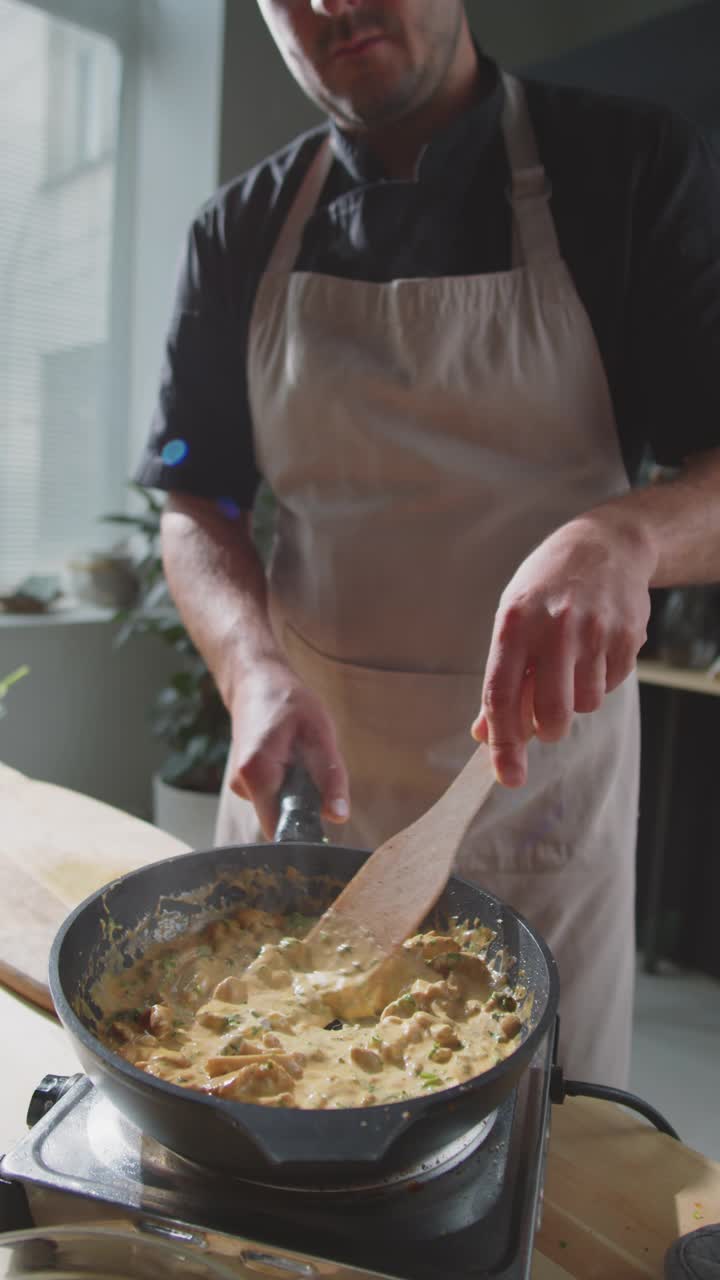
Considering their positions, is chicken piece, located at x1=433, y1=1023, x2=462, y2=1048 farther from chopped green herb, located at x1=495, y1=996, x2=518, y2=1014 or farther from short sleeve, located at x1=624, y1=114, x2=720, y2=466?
short sleeve, located at x1=624, y1=114, x2=720, y2=466

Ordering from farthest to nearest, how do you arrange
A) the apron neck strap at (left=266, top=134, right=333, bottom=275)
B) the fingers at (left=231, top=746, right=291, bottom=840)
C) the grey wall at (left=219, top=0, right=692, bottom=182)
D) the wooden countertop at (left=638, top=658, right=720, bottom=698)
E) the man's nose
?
the grey wall at (left=219, top=0, right=692, bottom=182) < the wooden countertop at (left=638, top=658, right=720, bottom=698) < the apron neck strap at (left=266, top=134, right=333, bottom=275) < the man's nose < the fingers at (left=231, top=746, right=291, bottom=840)

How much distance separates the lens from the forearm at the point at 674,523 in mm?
876

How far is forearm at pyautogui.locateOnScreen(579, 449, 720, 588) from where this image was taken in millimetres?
876

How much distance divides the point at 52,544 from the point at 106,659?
478mm

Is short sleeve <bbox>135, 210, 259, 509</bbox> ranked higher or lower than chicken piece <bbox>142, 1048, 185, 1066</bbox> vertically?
higher

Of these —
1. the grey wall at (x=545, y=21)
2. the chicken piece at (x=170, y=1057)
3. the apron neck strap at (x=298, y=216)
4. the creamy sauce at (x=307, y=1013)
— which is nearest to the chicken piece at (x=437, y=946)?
the creamy sauce at (x=307, y=1013)

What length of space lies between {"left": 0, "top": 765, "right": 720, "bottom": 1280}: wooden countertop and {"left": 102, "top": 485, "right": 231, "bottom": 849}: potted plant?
2008 mm

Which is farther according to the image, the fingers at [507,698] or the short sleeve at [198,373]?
the short sleeve at [198,373]

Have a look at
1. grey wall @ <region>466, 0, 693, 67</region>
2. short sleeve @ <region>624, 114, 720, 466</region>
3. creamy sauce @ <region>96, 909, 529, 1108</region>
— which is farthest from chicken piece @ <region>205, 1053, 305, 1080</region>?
grey wall @ <region>466, 0, 693, 67</region>

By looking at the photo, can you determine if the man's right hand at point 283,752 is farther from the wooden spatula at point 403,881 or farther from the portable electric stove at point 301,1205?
the portable electric stove at point 301,1205

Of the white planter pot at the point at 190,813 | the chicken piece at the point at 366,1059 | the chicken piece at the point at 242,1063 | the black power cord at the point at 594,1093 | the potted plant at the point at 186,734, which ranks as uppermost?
the chicken piece at the point at 242,1063

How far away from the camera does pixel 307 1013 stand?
0.73 meters

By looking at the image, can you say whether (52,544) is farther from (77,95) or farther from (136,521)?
(77,95)

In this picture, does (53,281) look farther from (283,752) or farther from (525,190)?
(283,752)
